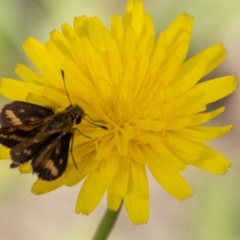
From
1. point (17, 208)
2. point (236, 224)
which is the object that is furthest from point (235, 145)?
point (17, 208)

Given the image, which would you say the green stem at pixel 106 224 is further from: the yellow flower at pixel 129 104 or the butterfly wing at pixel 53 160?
the butterfly wing at pixel 53 160

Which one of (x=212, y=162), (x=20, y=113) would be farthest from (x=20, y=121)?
(x=212, y=162)

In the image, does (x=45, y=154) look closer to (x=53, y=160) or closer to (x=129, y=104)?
(x=53, y=160)

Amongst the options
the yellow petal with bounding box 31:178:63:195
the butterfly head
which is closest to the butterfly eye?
the butterfly head

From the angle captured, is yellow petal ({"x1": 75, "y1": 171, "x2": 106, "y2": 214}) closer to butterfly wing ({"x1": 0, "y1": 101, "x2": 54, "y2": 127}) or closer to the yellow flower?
the yellow flower

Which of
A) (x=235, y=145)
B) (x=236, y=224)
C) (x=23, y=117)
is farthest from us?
(x=235, y=145)

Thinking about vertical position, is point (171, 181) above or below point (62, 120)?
below

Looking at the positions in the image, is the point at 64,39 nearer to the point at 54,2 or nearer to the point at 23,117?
the point at 23,117

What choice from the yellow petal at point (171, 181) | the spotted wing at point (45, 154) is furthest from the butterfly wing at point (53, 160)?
the yellow petal at point (171, 181)
